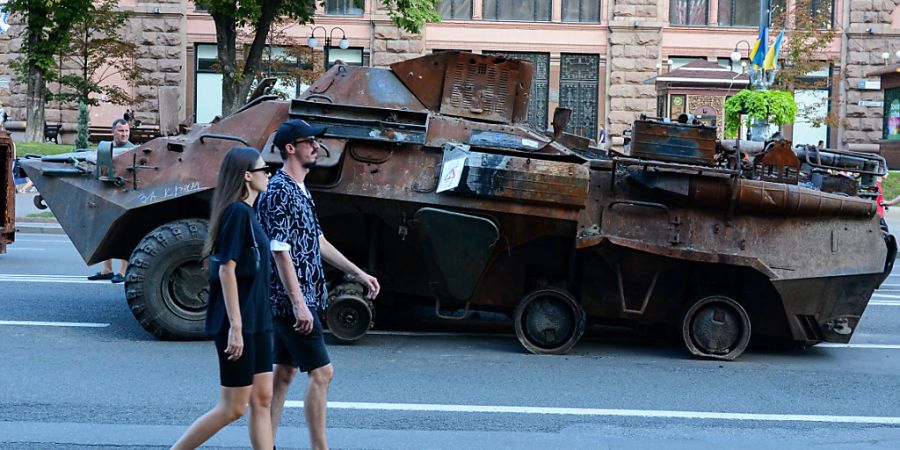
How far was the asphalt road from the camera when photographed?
23.6 feet

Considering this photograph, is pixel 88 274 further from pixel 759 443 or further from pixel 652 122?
pixel 759 443

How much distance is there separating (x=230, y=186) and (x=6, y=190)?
34.5ft

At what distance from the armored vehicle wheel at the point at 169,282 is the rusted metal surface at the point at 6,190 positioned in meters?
5.55

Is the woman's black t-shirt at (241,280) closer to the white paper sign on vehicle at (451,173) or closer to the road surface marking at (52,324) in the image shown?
the white paper sign on vehicle at (451,173)

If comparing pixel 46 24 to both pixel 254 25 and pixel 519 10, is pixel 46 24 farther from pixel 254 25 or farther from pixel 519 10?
pixel 519 10

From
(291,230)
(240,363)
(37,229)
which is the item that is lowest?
(37,229)

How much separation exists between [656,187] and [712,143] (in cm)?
72

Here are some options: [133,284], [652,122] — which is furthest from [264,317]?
[652,122]

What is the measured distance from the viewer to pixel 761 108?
2355cm

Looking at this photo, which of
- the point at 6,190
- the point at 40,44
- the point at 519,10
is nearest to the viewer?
the point at 6,190

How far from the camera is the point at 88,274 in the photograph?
1478 centimetres

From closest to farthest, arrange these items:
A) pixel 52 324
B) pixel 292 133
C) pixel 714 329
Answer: pixel 292 133 → pixel 714 329 → pixel 52 324

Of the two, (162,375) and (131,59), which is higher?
(131,59)

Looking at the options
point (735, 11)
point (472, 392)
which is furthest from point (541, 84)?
point (472, 392)
